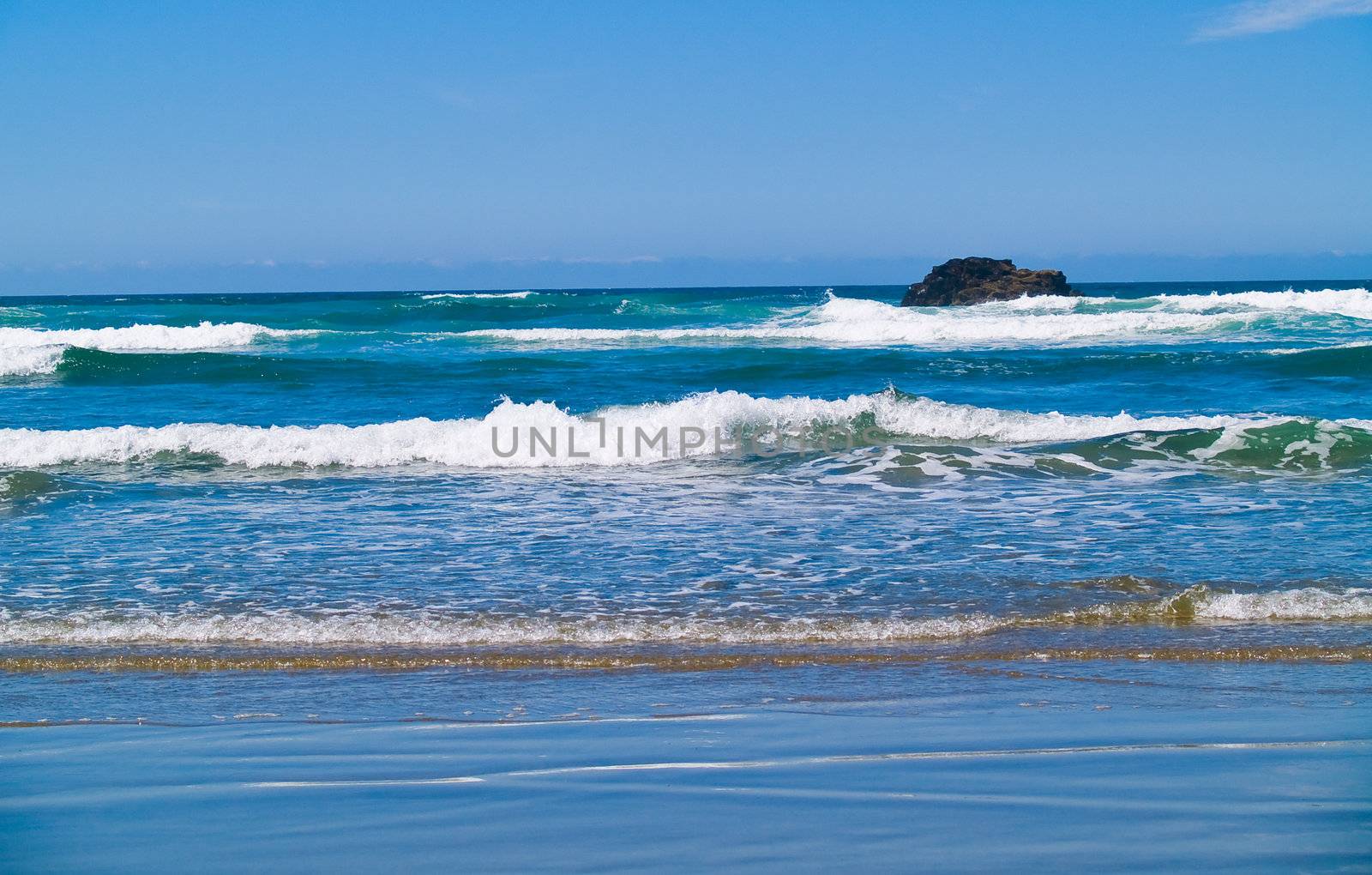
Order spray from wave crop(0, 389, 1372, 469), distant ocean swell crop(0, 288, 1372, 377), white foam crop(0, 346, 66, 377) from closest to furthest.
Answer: spray from wave crop(0, 389, 1372, 469) → white foam crop(0, 346, 66, 377) → distant ocean swell crop(0, 288, 1372, 377)

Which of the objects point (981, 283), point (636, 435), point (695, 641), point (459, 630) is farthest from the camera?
point (981, 283)

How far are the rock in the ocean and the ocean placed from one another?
3860 centimetres

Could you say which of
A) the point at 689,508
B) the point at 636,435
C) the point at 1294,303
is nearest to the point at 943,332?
the point at 1294,303

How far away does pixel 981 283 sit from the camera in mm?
51375

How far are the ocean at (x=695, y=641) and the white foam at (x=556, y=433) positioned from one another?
63 millimetres

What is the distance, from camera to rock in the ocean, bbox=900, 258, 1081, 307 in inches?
1982

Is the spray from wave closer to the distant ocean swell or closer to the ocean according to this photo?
the ocean

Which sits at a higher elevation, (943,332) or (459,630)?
(943,332)

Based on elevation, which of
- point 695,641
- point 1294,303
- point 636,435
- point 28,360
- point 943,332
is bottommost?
point 695,641

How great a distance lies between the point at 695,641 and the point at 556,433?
7.11m

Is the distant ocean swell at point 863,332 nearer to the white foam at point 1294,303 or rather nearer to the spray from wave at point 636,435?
the white foam at point 1294,303

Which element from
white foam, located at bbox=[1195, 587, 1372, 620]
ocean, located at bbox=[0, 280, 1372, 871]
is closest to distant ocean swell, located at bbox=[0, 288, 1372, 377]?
ocean, located at bbox=[0, 280, 1372, 871]

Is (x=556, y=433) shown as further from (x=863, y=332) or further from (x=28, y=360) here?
(x=863, y=332)

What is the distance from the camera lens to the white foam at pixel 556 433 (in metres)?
11.6
